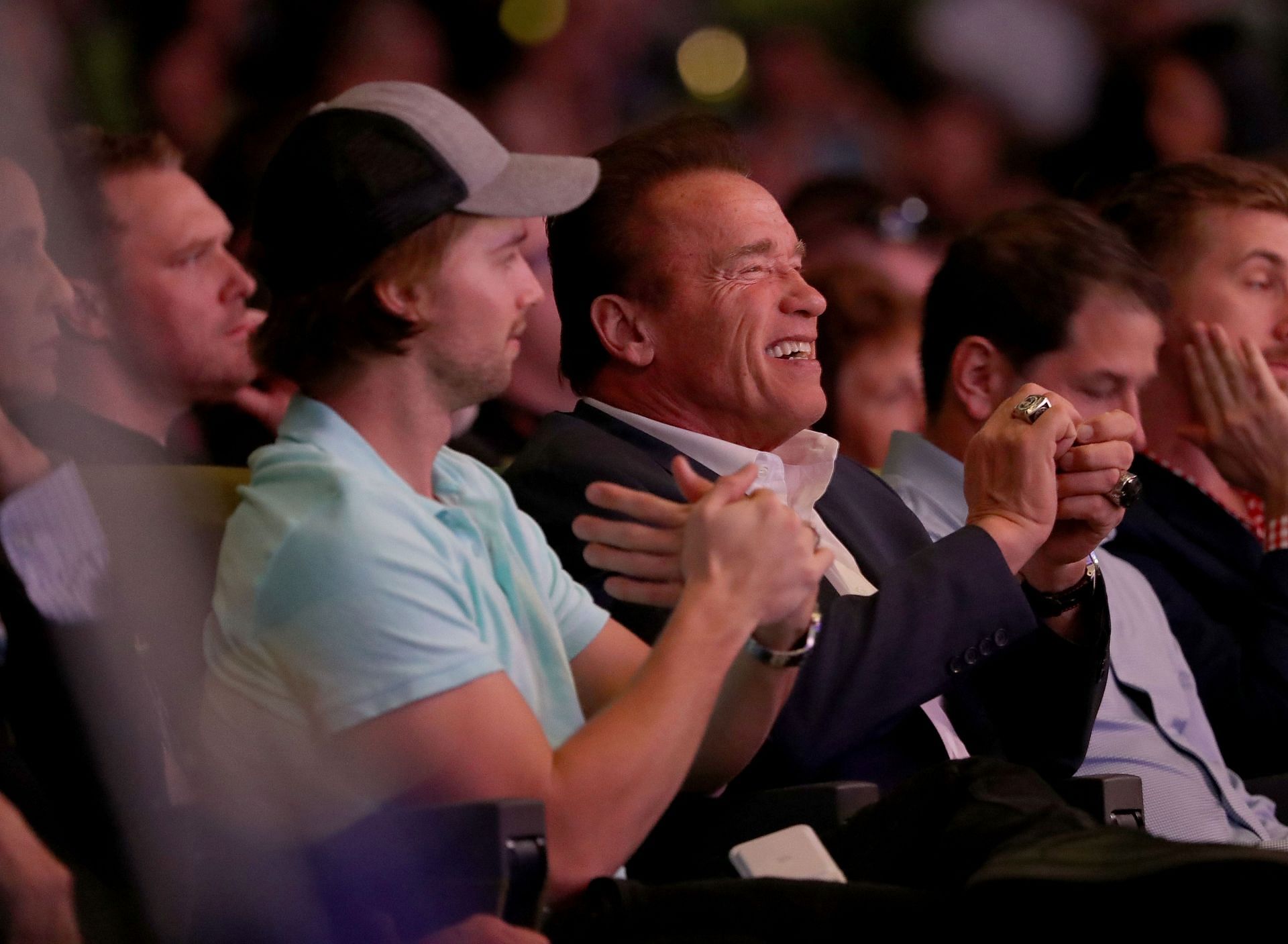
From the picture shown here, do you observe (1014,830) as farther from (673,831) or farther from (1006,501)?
(1006,501)

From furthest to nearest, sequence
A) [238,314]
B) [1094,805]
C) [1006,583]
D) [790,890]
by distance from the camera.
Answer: [238,314], [1006,583], [1094,805], [790,890]

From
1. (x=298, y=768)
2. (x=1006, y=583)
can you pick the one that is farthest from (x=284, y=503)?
(x=1006, y=583)

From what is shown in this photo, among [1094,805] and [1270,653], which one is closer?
[1094,805]

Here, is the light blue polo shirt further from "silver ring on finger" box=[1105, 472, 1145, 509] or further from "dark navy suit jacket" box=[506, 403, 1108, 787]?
"silver ring on finger" box=[1105, 472, 1145, 509]

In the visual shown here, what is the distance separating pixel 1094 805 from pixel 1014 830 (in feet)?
0.98

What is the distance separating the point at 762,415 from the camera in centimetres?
186

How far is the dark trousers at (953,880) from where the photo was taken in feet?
3.46

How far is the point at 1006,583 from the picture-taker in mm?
1652

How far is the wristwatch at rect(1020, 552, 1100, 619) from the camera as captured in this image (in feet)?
6.10

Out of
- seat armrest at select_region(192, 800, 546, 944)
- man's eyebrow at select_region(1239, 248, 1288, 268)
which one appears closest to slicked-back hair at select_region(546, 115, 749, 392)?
seat armrest at select_region(192, 800, 546, 944)

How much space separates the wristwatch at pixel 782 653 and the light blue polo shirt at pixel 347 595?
173mm

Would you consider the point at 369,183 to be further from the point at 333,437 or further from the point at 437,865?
the point at 437,865

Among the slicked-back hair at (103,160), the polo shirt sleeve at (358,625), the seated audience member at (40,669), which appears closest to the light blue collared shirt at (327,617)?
the polo shirt sleeve at (358,625)

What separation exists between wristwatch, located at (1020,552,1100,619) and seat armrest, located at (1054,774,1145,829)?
1.15ft
